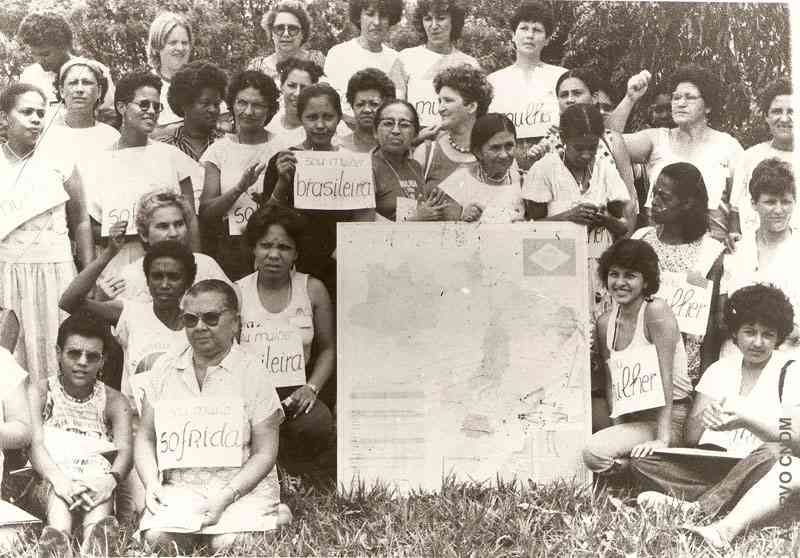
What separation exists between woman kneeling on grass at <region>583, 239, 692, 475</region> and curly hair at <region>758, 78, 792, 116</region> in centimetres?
105

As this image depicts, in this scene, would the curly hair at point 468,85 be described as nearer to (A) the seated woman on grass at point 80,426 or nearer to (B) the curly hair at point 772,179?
(B) the curly hair at point 772,179

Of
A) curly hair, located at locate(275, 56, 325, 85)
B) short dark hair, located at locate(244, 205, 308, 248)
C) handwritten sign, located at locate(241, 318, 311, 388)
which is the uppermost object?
curly hair, located at locate(275, 56, 325, 85)

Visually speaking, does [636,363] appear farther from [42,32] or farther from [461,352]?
[42,32]

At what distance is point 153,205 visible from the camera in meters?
5.19

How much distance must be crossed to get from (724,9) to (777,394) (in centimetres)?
220

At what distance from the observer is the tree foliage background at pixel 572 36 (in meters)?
5.30

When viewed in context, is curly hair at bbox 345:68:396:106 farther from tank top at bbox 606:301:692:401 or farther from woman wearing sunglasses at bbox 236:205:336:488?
tank top at bbox 606:301:692:401

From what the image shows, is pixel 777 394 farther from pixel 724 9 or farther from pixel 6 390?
pixel 6 390

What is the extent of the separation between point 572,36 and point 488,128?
0.73m

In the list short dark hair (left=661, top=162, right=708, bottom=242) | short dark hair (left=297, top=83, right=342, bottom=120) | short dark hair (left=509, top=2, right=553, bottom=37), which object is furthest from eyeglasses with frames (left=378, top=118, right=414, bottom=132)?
short dark hair (left=661, top=162, right=708, bottom=242)

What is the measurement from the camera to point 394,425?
17.1ft

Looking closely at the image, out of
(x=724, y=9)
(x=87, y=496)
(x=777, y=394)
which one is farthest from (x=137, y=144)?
(x=777, y=394)

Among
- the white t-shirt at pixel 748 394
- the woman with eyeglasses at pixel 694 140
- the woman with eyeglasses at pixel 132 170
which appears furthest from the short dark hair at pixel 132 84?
the white t-shirt at pixel 748 394

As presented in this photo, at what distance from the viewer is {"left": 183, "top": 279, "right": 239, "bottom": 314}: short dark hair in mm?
5152
